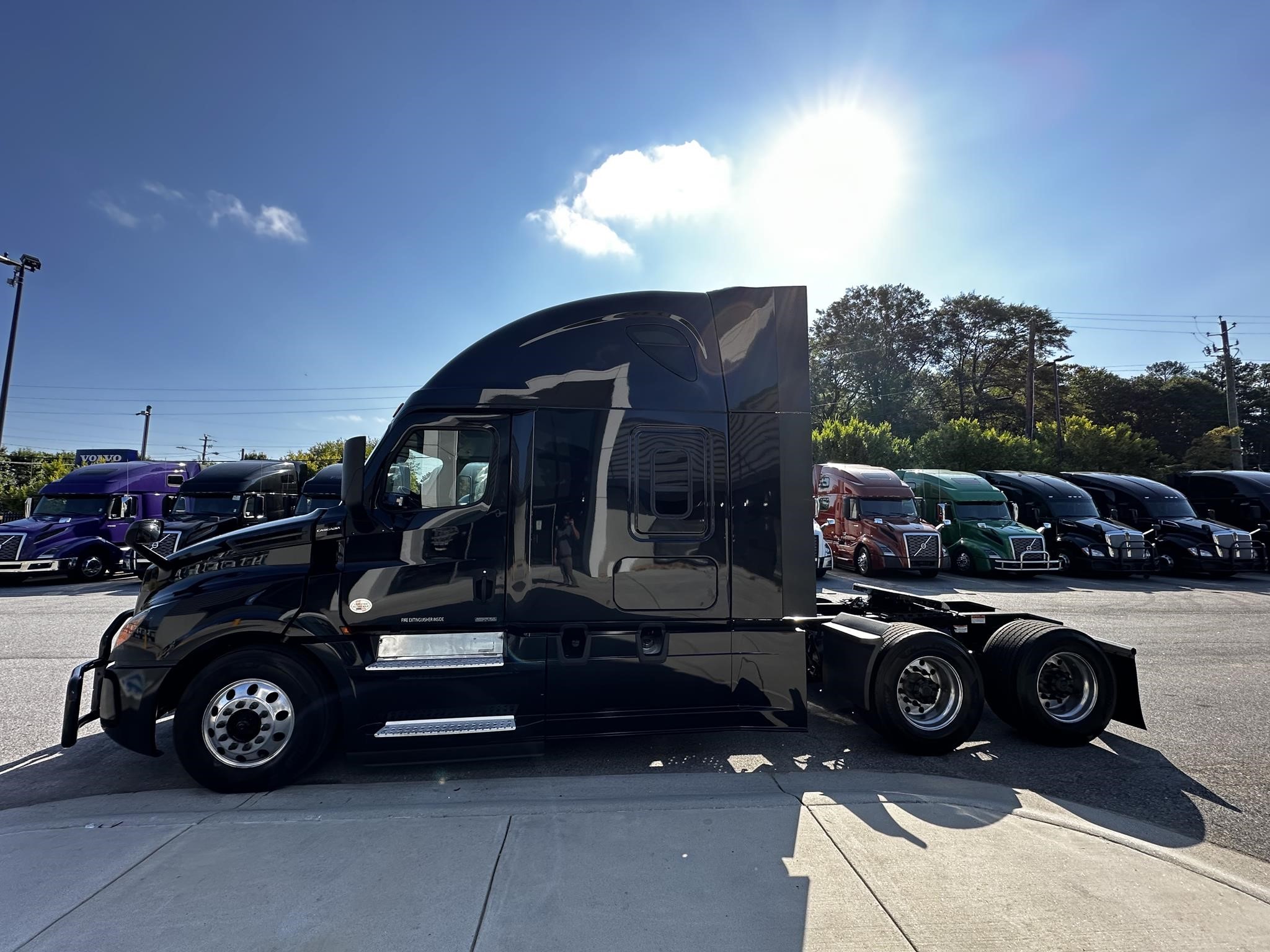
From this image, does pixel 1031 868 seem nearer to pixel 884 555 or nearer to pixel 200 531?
pixel 884 555

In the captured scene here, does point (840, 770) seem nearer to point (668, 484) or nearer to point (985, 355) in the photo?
point (668, 484)

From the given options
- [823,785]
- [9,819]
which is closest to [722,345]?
[823,785]

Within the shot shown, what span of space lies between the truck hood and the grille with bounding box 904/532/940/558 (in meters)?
20.5

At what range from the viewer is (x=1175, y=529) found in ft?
61.7

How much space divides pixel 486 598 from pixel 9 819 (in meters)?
2.96

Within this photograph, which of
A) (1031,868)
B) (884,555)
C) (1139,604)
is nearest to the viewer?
(1031,868)

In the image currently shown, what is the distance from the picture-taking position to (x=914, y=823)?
3490 mm

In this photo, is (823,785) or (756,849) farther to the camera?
(823,785)

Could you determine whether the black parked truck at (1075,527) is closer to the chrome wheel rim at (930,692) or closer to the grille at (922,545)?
the grille at (922,545)

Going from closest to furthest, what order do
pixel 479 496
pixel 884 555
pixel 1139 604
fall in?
pixel 479 496
pixel 1139 604
pixel 884 555

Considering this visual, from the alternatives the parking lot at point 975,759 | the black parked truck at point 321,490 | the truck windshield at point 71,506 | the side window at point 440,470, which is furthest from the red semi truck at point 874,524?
the truck windshield at point 71,506

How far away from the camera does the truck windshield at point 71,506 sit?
16.1 meters

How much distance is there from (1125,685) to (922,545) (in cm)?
1188

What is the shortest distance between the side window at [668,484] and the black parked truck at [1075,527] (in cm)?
1789
